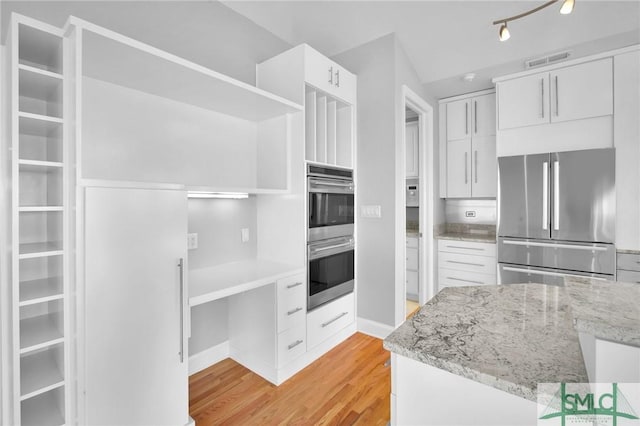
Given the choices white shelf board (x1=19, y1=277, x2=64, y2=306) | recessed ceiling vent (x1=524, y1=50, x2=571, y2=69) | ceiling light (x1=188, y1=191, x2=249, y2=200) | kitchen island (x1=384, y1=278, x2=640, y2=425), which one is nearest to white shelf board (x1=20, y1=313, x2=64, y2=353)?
white shelf board (x1=19, y1=277, x2=64, y2=306)

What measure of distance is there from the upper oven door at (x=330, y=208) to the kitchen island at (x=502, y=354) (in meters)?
1.52

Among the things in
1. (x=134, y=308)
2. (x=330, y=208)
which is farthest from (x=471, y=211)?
(x=134, y=308)

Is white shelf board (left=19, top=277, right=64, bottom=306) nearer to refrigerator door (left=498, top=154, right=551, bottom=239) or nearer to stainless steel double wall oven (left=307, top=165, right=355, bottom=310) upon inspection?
stainless steel double wall oven (left=307, top=165, right=355, bottom=310)

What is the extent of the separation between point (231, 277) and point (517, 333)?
5.56ft

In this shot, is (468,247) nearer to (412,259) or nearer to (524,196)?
(412,259)

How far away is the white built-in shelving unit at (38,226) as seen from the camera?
1.28 metres

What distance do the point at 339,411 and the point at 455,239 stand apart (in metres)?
2.49

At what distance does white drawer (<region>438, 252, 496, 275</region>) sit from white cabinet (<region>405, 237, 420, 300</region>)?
294 mm

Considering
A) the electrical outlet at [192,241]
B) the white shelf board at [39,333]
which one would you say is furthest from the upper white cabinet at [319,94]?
the white shelf board at [39,333]

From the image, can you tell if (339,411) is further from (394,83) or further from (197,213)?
A: (394,83)

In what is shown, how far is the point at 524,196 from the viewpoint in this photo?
313 centimetres

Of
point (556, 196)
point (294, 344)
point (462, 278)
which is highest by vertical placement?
point (556, 196)

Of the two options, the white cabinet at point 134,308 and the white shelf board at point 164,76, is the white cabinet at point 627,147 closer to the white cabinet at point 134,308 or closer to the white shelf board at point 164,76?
the white shelf board at point 164,76

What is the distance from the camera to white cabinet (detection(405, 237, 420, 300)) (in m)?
4.02
